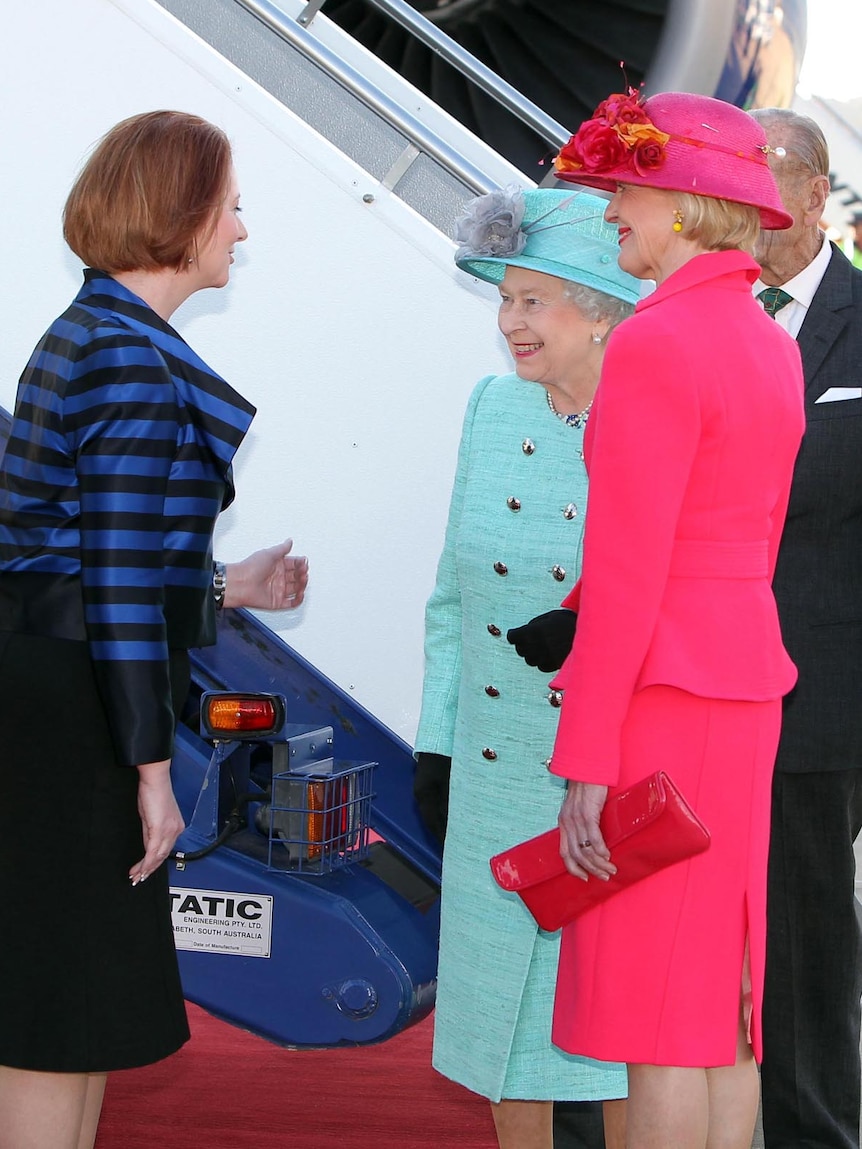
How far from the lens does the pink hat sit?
1557 millimetres

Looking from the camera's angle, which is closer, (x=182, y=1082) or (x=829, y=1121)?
(x=829, y=1121)

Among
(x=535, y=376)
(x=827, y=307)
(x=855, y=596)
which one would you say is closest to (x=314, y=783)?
(x=535, y=376)

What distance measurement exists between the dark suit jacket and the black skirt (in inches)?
43.8

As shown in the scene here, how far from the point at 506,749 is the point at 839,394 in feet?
2.52

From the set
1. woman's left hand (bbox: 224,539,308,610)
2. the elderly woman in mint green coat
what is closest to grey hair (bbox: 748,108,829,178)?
the elderly woman in mint green coat

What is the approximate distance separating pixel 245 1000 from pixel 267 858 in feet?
0.75

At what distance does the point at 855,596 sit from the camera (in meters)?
2.16

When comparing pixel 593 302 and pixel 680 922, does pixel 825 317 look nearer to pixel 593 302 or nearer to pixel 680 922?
pixel 593 302

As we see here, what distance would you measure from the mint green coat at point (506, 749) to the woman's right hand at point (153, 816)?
58 centimetres

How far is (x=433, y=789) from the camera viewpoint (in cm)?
217

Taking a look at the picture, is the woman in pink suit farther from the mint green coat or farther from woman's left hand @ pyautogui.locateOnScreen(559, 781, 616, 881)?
the mint green coat

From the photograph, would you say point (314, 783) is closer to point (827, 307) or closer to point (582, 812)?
point (582, 812)

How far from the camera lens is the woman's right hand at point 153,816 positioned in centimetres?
159

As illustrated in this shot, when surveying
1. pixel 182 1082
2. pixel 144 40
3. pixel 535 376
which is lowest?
pixel 182 1082
